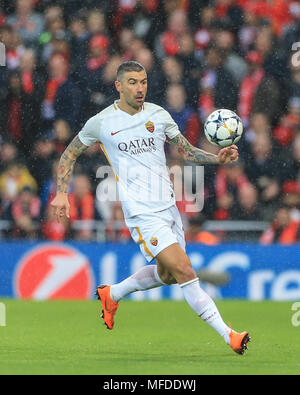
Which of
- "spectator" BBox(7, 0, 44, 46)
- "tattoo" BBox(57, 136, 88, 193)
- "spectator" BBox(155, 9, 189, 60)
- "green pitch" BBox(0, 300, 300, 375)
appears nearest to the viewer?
"green pitch" BBox(0, 300, 300, 375)

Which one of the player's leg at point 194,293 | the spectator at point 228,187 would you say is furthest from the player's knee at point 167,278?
the spectator at point 228,187

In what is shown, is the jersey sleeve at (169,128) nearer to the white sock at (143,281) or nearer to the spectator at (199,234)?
the white sock at (143,281)

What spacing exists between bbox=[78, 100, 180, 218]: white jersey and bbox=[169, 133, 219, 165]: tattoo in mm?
109

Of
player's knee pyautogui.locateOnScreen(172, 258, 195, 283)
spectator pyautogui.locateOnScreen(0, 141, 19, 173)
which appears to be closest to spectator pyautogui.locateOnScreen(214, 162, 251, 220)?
spectator pyautogui.locateOnScreen(0, 141, 19, 173)

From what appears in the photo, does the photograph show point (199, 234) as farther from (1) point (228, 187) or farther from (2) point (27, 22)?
(2) point (27, 22)

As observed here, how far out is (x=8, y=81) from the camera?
13312 millimetres

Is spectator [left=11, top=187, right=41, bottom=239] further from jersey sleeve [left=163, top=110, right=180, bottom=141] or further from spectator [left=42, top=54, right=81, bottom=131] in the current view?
jersey sleeve [left=163, top=110, right=180, bottom=141]

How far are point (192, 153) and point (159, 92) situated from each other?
16.5 feet

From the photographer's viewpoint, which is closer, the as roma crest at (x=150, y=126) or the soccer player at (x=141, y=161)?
the soccer player at (x=141, y=161)

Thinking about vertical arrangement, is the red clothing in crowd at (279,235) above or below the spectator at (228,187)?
below

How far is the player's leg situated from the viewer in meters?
6.81

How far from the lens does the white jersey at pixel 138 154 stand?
24.3 feet
